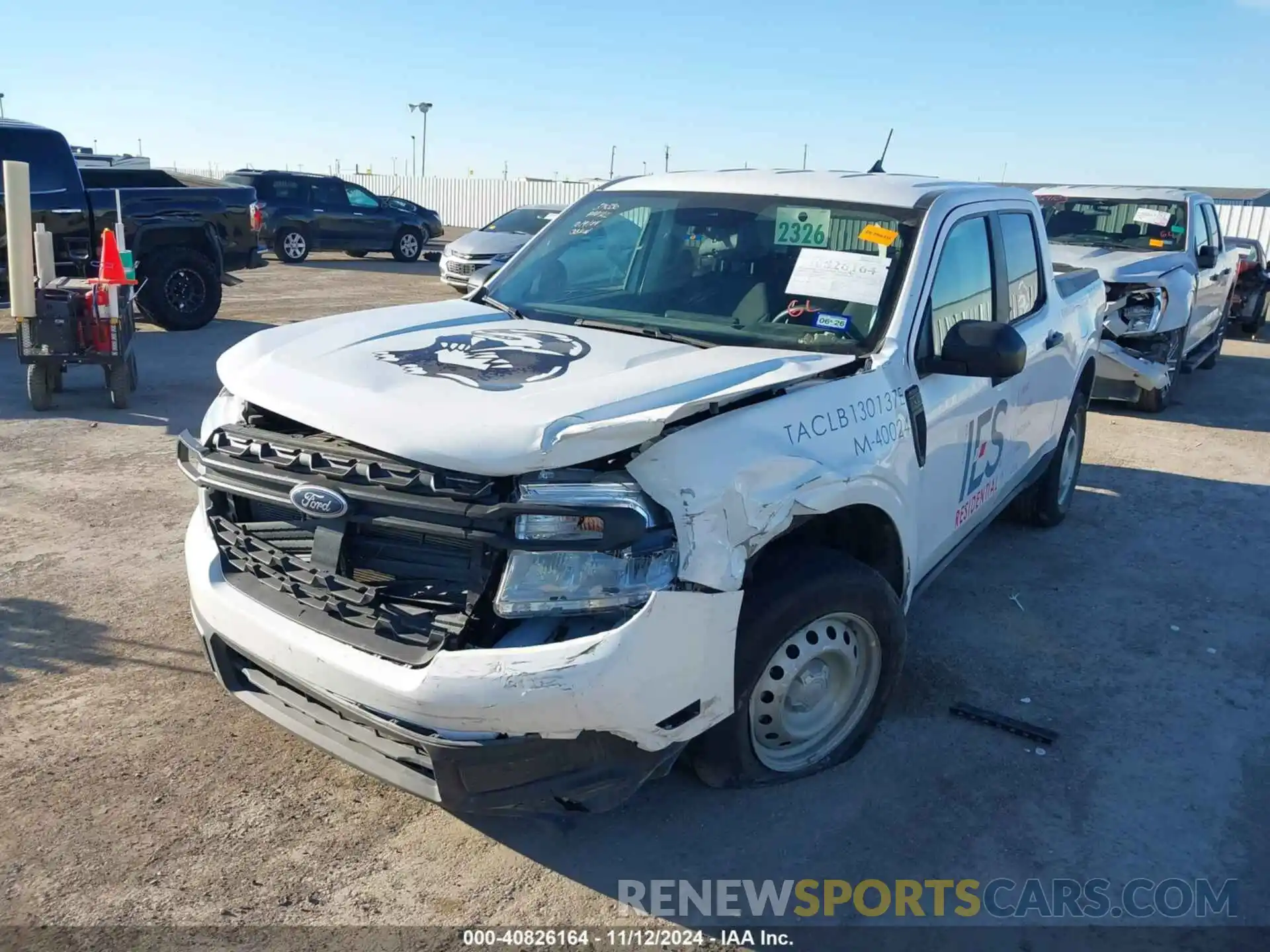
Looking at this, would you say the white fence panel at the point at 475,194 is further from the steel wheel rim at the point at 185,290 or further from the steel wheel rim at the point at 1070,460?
the steel wheel rim at the point at 1070,460

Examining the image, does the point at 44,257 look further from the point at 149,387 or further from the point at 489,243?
the point at 489,243

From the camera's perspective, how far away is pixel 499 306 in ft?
14.2

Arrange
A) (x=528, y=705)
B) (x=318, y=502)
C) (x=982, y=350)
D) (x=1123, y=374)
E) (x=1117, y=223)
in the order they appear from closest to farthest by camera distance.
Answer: (x=528, y=705), (x=318, y=502), (x=982, y=350), (x=1123, y=374), (x=1117, y=223)

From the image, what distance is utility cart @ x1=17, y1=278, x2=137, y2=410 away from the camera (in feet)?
25.5

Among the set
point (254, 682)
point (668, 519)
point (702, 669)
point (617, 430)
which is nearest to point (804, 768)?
point (702, 669)

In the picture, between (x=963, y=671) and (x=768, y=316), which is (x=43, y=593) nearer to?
(x=768, y=316)

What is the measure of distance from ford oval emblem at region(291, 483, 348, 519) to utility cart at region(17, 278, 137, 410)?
19.9 ft

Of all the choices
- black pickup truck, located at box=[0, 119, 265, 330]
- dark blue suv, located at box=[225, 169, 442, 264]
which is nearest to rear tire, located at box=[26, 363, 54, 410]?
black pickup truck, located at box=[0, 119, 265, 330]

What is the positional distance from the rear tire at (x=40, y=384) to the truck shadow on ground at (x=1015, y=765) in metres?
6.41

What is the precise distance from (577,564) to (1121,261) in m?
8.74

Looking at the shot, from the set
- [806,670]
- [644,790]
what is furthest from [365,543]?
[806,670]

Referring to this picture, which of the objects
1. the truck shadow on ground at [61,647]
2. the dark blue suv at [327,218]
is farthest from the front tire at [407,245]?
the truck shadow on ground at [61,647]

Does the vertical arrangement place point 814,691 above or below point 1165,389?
below

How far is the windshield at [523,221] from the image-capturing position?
1742cm
